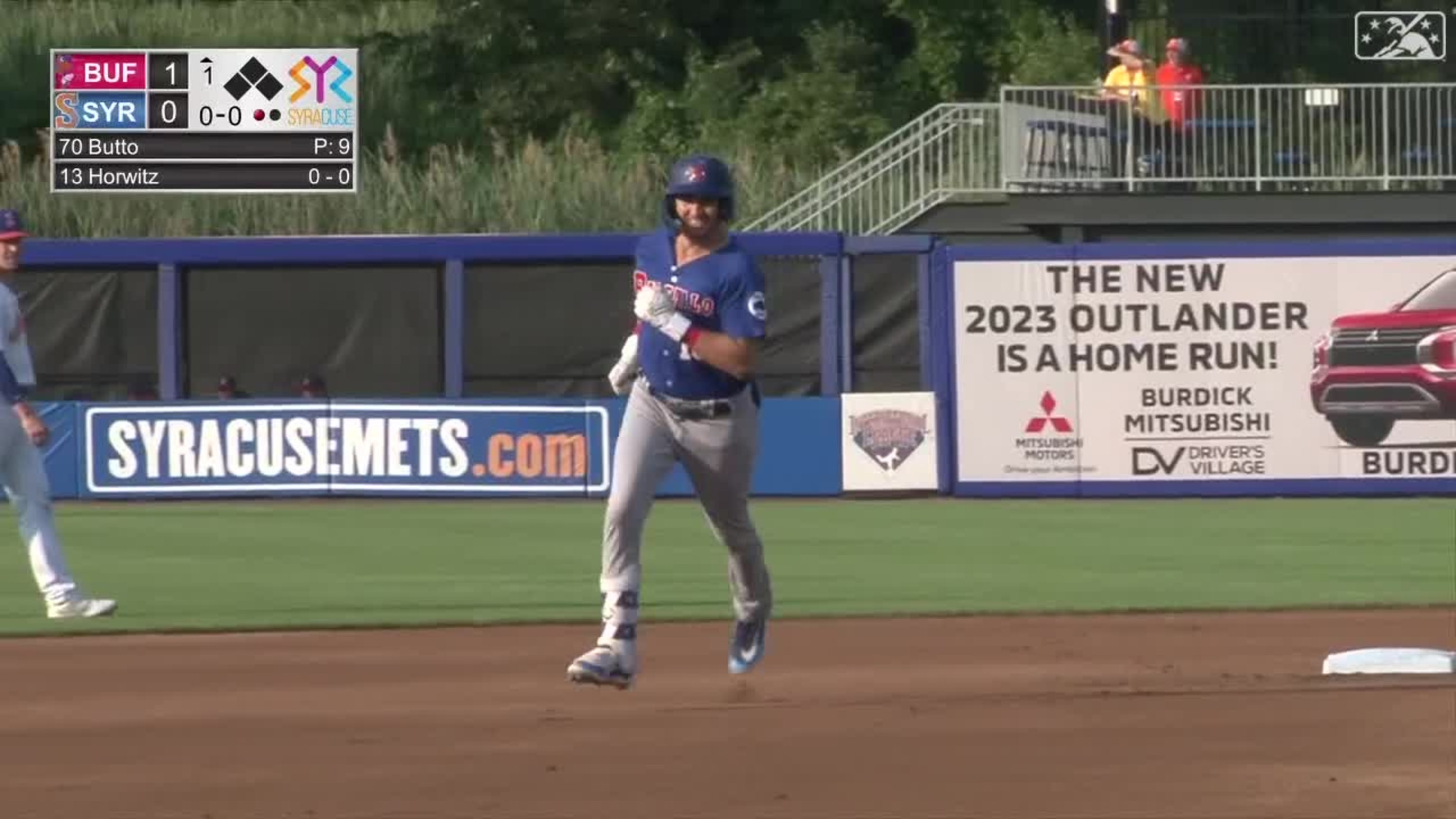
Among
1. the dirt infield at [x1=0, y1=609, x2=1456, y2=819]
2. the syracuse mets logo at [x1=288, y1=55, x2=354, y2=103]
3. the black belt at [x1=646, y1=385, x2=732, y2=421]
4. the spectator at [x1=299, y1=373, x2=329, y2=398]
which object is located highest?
the syracuse mets logo at [x1=288, y1=55, x2=354, y2=103]

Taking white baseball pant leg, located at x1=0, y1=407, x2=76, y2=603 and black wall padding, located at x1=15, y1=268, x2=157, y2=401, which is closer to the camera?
white baseball pant leg, located at x1=0, y1=407, x2=76, y2=603

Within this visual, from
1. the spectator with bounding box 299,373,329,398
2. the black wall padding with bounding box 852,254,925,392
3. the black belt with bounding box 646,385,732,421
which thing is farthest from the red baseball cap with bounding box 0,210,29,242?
the black wall padding with bounding box 852,254,925,392

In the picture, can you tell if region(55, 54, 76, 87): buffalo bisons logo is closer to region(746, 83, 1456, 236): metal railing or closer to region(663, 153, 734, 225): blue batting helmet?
region(746, 83, 1456, 236): metal railing

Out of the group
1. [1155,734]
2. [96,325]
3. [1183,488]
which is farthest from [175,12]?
[1155,734]

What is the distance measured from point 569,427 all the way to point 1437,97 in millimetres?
10904

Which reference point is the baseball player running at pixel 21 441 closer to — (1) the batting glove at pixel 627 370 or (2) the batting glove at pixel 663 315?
(1) the batting glove at pixel 627 370

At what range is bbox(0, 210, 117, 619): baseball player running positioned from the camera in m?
14.3

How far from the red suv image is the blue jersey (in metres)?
16.0

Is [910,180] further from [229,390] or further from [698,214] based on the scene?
[698,214]

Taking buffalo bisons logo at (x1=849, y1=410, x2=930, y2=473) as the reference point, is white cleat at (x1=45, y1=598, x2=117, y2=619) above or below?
below

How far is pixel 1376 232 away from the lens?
31.2m

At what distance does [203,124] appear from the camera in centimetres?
3114

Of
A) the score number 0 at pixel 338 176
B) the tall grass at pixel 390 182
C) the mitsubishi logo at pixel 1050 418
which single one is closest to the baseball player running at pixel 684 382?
the mitsubishi logo at pixel 1050 418

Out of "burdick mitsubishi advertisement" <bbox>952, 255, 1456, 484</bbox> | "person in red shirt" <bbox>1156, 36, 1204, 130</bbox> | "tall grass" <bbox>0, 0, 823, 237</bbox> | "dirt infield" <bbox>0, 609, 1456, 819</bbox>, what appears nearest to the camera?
"dirt infield" <bbox>0, 609, 1456, 819</bbox>
